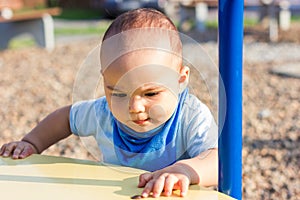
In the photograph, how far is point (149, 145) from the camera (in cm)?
138

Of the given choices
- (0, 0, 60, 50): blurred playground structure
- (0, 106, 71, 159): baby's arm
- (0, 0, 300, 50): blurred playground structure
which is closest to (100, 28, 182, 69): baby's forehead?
(0, 106, 71, 159): baby's arm

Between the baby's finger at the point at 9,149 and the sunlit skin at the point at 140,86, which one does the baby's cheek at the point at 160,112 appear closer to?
the sunlit skin at the point at 140,86

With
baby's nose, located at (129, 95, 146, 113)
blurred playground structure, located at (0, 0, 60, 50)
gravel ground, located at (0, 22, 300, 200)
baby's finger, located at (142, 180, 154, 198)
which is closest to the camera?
baby's finger, located at (142, 180, 154, 198)

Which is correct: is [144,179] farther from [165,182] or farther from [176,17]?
[176,17]

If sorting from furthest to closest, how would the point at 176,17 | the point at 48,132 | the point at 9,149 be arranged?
the point at 176,17 < the point at 48,132 < the point at 9,149

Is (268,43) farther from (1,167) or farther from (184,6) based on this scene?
(1,167)

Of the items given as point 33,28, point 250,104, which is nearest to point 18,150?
point 250,104

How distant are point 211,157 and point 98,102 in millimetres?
388

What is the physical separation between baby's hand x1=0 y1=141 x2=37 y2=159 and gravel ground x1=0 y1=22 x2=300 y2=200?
1.40 metres

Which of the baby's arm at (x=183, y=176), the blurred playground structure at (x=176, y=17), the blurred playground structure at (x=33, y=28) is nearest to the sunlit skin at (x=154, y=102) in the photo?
the baby's arm at (x=183, y=176)

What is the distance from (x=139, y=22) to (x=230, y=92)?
0.28m

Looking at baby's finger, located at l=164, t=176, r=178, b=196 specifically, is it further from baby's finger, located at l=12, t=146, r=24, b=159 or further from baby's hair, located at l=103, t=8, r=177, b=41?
baby's finger, located at l=12, t=146, r=24, b=159

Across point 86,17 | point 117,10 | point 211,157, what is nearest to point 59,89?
point 211,157

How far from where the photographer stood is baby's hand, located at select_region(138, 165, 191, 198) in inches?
42.6
